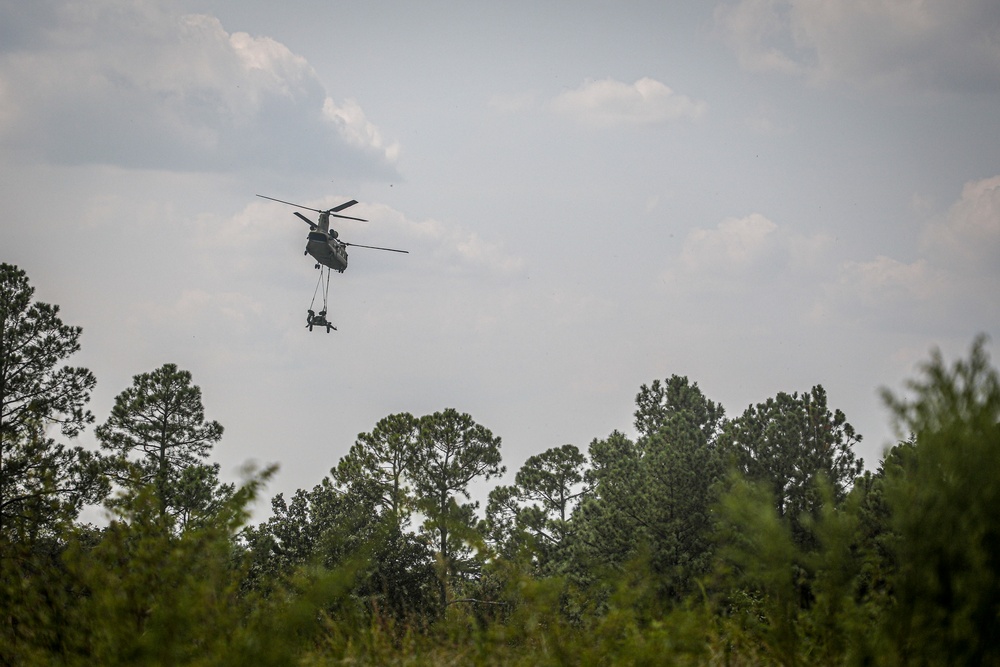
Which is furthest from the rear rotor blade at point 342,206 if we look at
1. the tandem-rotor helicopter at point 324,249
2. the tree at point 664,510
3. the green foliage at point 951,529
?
the green foliage at point 951,529

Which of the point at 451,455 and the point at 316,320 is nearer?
the point at 316,320

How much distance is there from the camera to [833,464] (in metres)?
34.7

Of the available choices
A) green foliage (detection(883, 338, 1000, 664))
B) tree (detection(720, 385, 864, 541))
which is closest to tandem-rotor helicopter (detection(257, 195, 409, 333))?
tree (detection(720, 385, 864, 541))

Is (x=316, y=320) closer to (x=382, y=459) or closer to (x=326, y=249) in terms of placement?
(x=326, y=249)

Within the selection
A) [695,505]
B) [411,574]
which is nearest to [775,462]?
[695,505]

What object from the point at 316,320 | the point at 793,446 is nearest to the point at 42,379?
the point at 316,320

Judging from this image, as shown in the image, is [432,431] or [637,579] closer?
[637,579]

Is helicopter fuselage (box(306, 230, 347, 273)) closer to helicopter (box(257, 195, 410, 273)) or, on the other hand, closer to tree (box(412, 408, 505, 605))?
helicopter (box(257, 195, 410, 273))

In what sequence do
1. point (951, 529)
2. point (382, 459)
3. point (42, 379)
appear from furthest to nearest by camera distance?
point (382, 459) → point (42, 379) → point (951, 529)

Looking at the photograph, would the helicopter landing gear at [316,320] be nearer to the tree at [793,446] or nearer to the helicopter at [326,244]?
the helicopter at [326,244]

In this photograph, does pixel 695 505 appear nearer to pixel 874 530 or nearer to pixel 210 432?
pixel 874 530

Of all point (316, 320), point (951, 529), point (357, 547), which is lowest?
point (951, 529)

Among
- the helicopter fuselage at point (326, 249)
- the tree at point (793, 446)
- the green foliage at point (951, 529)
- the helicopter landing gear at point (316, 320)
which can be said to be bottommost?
the green foliage at point (951, 529)

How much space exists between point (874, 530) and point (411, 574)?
19831 mm
